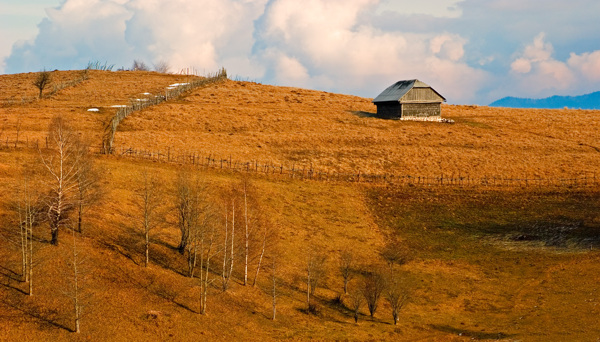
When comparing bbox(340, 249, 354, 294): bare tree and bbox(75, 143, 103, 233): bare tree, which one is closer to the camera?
bbox(75, 143, 103, 233): bare tree

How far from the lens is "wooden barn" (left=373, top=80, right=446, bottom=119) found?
119 m

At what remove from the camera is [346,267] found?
186ft

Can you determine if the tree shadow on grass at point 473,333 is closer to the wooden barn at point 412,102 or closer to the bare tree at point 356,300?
the bare tree at point 356,300

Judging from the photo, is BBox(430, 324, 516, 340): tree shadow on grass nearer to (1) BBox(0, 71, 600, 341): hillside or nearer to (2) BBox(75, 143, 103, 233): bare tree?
(1) BBox(0, 71, 600, 341): hillside

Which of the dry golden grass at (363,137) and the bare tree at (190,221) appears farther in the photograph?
the dry golden grass at (363,137)

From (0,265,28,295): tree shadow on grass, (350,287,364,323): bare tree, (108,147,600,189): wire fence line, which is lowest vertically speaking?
(350,287,364,323): bare tree

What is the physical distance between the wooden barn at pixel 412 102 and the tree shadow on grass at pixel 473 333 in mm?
74571

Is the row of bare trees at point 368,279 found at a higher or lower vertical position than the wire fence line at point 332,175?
lower

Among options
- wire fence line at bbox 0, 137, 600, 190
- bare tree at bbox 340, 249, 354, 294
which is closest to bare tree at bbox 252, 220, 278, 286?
bare tree at bbox 340, 249, 354, 294

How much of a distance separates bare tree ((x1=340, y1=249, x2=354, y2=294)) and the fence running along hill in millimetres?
40488

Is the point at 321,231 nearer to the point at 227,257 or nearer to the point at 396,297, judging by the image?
the point at 227,257

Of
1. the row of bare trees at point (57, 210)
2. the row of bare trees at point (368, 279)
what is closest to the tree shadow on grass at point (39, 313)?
the row of bare trees at point (57, 210)

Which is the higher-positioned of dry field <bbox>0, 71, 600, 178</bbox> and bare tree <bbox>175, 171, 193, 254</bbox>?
dry field <bbox>0, 71, 600, 178</bbox>

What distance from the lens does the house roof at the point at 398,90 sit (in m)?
119
